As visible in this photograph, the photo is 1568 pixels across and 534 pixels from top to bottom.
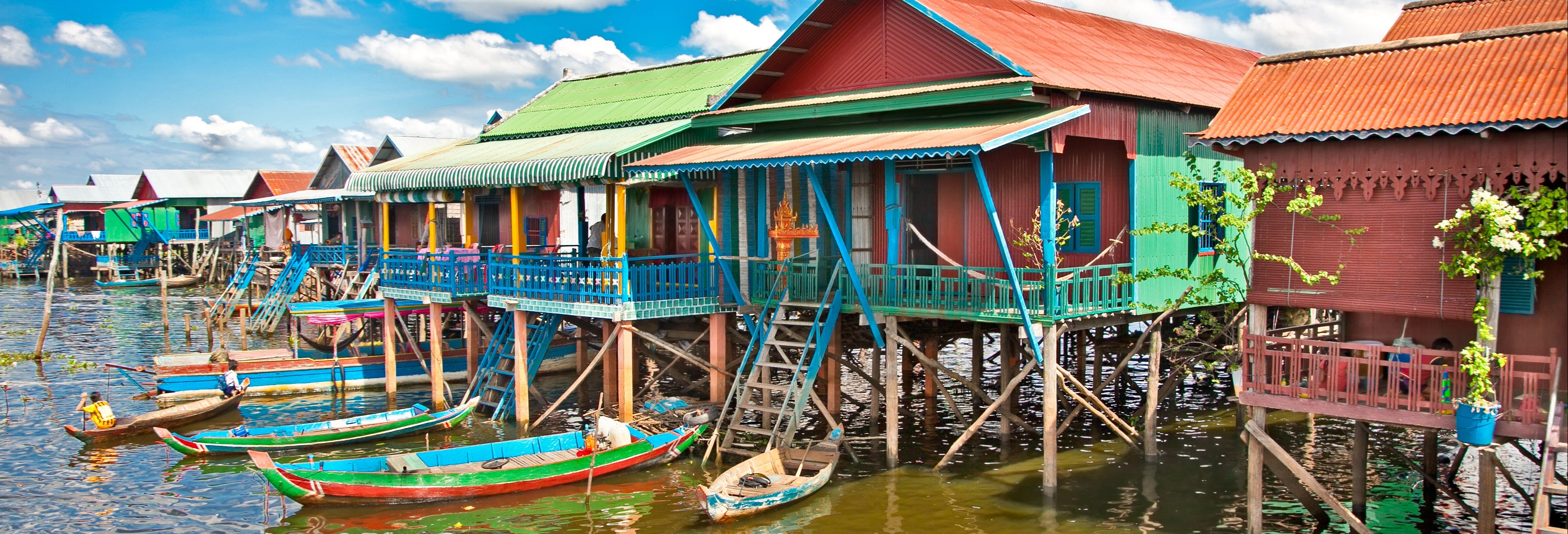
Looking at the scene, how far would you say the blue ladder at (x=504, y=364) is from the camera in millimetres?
23000

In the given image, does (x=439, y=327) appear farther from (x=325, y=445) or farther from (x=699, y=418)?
(x=699, y=418)

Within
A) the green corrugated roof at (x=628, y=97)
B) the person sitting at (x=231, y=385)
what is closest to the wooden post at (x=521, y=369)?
the green corrugated roof at (x=628, y=97)

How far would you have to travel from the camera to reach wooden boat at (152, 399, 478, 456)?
66.8ft

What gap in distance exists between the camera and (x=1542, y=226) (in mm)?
11820

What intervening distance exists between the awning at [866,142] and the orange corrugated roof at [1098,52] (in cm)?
81

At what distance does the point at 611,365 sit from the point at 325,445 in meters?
5.68

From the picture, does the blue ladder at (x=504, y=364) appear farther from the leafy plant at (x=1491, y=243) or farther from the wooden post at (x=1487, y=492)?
the wooden post at (x=1487, y=492)

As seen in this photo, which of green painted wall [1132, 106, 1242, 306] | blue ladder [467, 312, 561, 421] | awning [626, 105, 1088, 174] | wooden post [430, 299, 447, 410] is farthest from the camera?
wooden post [430, 299, 447, 410]

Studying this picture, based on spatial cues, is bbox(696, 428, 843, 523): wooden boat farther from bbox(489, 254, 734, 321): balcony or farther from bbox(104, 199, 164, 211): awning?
bbox(104, 199, 164, 211): awning

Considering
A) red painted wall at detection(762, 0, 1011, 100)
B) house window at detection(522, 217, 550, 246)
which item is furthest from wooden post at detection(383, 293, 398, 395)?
red painted wall at detection(762, 0, 1011, 100)

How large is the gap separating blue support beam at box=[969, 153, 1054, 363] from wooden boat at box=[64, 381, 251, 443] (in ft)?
54.6

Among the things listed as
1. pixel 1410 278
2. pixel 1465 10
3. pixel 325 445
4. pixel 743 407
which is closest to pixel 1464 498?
pixel 1410 278

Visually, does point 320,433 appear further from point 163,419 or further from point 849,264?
point 849,264

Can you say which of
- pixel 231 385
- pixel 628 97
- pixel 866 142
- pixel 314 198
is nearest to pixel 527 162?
pixel 628 97
